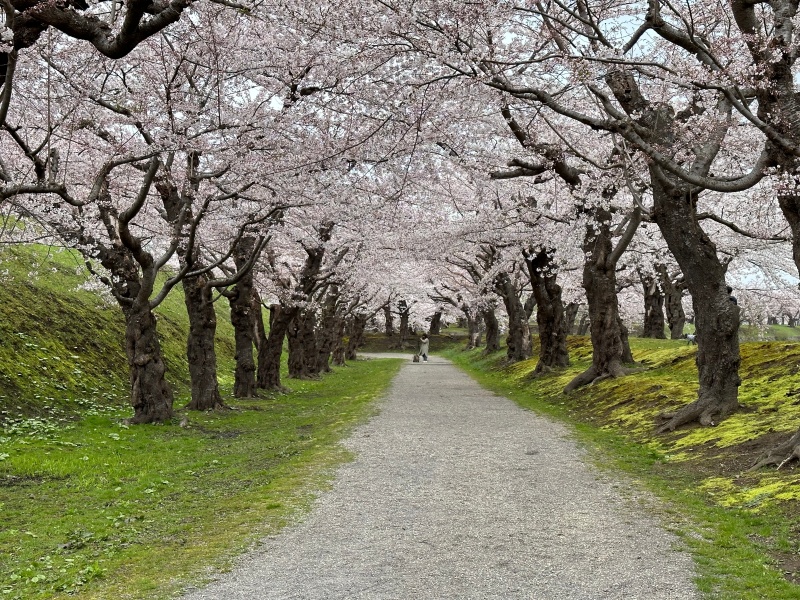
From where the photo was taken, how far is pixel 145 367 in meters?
14.9

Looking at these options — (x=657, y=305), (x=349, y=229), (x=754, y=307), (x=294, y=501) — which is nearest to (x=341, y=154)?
(x=294, y=501)

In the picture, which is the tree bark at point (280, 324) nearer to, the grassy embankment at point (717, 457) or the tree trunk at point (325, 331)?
the grassy embankment at point (717, 457)

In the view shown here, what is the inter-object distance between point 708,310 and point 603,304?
693cm

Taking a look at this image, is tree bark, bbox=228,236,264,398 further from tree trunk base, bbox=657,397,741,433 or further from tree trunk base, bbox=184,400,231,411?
tree trunk base, bbox=657,397,741,433

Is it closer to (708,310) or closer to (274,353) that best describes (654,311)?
(274,353)

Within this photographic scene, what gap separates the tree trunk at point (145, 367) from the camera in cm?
1483

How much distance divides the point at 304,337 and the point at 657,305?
65.5ft

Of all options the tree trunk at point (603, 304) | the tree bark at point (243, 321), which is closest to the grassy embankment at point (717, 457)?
the tree trunk at point (603, 304)

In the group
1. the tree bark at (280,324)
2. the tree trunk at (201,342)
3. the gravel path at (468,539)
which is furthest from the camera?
the tree bark at (280,324)

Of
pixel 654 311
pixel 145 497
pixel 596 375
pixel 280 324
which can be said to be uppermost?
pixel 654 311

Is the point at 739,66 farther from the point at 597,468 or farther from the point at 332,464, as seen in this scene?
the point at 332,464

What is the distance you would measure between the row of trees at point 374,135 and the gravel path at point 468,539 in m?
3.05

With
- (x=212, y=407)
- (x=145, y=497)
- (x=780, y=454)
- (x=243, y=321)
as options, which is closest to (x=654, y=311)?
(x=243, y=321)

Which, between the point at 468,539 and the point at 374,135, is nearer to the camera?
the point at 468,539
